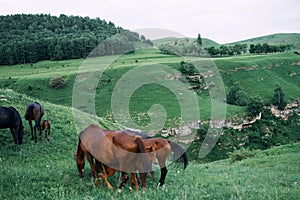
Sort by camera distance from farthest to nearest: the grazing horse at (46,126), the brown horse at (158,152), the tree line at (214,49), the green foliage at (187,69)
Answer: the tree line at (214,49), the green foliage at (187,69), the grazing horse at (46,126), the brown horse at (158,152)

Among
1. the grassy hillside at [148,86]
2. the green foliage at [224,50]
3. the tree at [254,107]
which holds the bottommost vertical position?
the tree at [254,107]

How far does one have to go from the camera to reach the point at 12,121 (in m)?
14.3

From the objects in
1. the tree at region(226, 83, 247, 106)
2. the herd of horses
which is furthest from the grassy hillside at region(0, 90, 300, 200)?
the tree at region(226, 83, 247, 106)

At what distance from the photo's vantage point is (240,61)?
370 ft

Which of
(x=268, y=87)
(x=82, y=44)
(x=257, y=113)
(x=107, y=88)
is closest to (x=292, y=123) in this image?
(x=257, y=113)

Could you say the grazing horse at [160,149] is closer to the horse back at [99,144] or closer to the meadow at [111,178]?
the meadow at [111,178]

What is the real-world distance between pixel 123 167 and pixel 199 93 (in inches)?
3193

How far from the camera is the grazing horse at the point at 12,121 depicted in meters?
13.8

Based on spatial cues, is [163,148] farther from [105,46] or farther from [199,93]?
[105,46]

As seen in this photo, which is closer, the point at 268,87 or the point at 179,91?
the point at 179,91

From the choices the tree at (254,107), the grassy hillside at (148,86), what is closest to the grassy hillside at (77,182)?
the grassy hillside at (148,86)

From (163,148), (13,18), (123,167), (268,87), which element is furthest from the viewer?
(13,18)

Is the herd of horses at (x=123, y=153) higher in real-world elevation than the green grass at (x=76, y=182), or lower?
higher

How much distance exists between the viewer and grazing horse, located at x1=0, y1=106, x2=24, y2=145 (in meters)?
13.8
